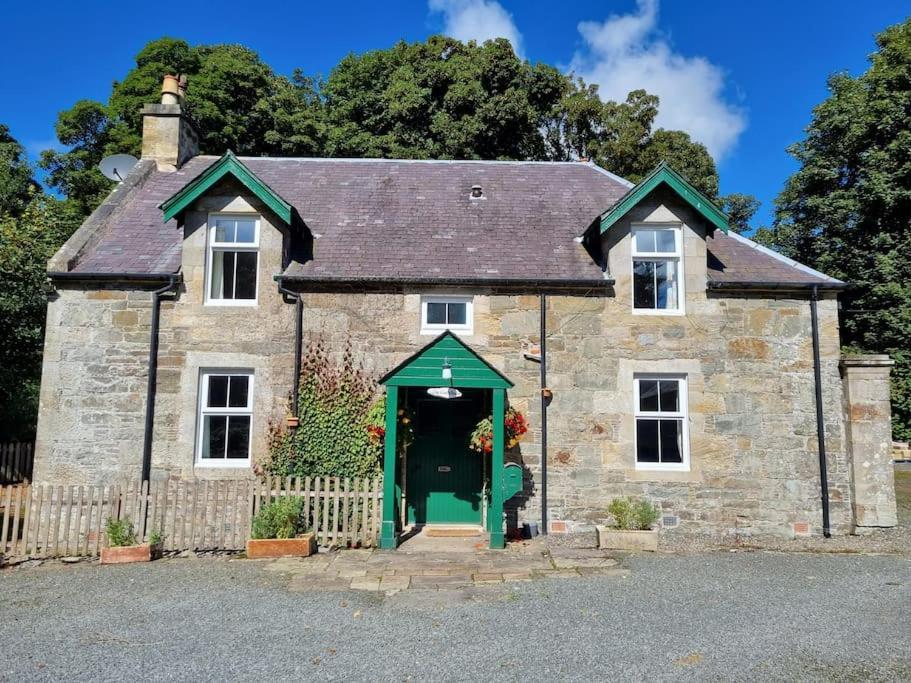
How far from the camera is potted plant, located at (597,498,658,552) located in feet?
33.4

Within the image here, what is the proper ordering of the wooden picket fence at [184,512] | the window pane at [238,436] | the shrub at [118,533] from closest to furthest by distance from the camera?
the shrub at [118,533]
the wooden picket fence at [184,512]
the window pane at [238,436]

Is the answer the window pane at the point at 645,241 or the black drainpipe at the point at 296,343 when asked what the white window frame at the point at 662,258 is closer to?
the window pane at the point at 645,241

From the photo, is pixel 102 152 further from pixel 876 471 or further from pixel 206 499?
pixel 876 471

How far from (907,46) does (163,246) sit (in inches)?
1066

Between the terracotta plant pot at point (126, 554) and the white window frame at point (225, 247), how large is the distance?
14.9 ft

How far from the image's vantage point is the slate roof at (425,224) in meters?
11.8

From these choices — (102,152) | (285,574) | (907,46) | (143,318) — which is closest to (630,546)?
(285,574)

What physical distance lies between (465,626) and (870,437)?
8939 millimetres

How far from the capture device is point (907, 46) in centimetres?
2272

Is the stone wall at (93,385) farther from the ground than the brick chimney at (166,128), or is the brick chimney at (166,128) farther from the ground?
the brick chimney at (166,128)

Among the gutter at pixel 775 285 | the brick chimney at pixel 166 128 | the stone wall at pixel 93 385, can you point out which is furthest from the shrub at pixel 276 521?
the brick chimney at pixel 166 128

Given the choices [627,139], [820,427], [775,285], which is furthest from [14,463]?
[627,139]

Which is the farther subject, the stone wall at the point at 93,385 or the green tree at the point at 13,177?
the green tree at the point at 13,177

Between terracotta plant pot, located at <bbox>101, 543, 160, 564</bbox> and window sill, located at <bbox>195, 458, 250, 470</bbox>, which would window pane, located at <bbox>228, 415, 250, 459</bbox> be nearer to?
window sill, located at <bbox>195, 458, 250, 470</bbox>
